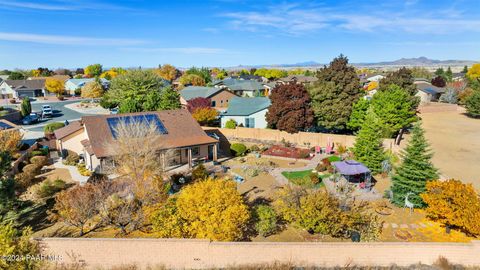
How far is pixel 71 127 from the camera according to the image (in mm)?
37125

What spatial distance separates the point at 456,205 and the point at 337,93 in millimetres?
22478

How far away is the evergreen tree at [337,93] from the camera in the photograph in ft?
128

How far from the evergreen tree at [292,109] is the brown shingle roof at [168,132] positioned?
1043 centimetres

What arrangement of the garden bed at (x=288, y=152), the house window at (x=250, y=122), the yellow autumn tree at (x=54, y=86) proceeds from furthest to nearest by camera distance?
the yellow autumn tree at (x=54, y=86), the house window at (x=250, y=122), the garden bed at (x=288, y=152)

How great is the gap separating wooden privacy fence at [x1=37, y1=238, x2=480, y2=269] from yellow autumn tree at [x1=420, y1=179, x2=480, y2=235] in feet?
4.91

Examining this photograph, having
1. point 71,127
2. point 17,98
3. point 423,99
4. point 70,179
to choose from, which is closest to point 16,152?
point 71,127

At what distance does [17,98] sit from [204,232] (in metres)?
88.7

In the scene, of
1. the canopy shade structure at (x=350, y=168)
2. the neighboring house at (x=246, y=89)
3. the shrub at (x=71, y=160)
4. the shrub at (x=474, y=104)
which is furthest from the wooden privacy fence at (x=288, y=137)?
the neighboring house at (x=246, y=89)

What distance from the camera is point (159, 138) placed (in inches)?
1259

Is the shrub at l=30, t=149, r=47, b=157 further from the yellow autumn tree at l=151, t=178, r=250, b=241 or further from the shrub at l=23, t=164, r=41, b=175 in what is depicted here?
the yellow autumn tree at l=151, t=178, r=250, b=241

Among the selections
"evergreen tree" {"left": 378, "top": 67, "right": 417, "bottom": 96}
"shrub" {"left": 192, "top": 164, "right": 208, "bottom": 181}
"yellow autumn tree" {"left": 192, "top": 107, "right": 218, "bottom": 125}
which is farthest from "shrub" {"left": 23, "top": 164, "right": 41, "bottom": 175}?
"evergreen tree" {"left": 378, "top": 67, "right": 417, "bottom": 96}

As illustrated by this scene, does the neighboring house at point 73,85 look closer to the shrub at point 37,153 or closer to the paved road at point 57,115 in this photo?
the paved road at point 57,115

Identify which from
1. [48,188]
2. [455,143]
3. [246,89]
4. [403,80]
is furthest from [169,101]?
[246,89]

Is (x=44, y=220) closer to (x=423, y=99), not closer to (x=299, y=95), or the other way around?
(x=299, y=95)
